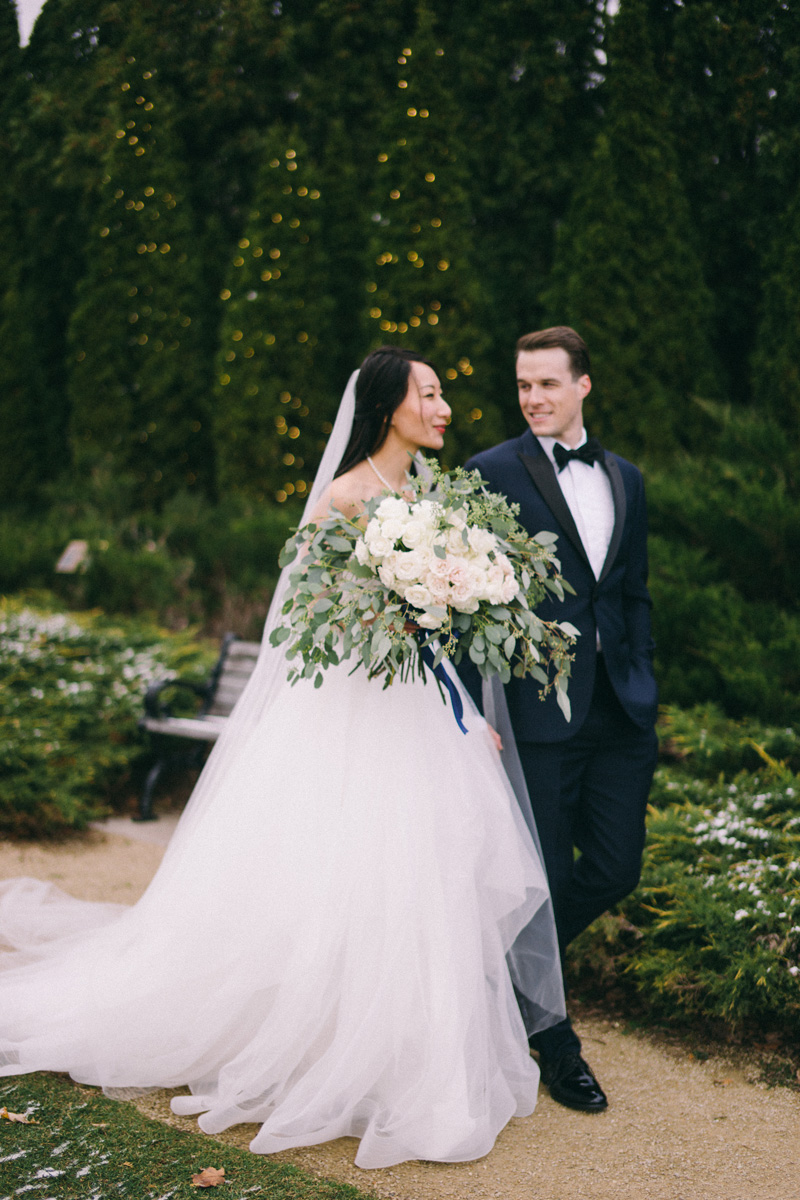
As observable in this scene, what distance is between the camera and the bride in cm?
259

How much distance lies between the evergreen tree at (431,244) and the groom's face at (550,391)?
17.9 feet

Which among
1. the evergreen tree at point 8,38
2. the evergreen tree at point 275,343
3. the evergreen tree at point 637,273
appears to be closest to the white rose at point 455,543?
the evergreen tree at point 637,273

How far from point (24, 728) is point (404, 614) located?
3677mm

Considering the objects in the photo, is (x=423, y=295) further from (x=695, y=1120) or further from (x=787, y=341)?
(x=695, y=1120)

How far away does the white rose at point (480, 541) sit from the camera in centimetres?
253

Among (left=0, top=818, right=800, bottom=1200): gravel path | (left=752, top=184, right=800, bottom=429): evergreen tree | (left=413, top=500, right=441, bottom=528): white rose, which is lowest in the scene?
(left=0, top=818, right=800, bottom=1200): gravel path

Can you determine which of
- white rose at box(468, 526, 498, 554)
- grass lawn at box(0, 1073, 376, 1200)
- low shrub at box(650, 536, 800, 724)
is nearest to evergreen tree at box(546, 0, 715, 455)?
low shrub at box(650, 536, 800, 724)

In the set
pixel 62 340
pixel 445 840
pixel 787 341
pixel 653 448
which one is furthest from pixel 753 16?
pixel 62 340

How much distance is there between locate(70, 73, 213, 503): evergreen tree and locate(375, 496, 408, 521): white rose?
316 inches

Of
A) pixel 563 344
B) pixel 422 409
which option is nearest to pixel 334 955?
pixel 422 409

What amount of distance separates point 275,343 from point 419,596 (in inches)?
293

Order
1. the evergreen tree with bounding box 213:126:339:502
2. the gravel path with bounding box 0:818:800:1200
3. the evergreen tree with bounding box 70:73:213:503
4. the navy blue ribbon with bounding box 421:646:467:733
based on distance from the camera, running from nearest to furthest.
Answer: the gravel path with bounding box 0:818:800:1200
the navy blue ribbon with bounding box 421:646:467:733
the evergreen tree with bounding box 213:126:339:502
the evergreen tree with bounding box 70:73:213:503

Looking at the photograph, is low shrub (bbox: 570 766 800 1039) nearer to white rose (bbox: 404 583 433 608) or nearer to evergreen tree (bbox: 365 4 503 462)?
white rose (bbox: 404 583 433 608)

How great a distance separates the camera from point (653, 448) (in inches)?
312
